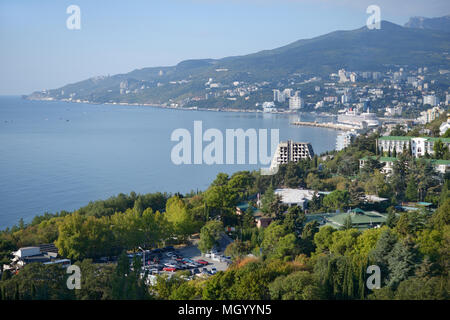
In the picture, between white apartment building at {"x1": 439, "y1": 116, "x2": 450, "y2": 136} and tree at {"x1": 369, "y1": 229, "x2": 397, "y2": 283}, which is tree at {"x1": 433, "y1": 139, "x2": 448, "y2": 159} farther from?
tree at {"x1": 369, "y1": 229, "x2": 397, "y2": 283}

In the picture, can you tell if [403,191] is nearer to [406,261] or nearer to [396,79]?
[406,261]

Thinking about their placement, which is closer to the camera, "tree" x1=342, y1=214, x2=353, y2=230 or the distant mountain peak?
"tree" x1=342, y1=214, x2=353, y2=230

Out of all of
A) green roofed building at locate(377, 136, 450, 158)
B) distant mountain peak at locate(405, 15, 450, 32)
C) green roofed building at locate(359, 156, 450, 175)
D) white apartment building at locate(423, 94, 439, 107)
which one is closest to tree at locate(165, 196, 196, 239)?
green roofed building at locate(359, 156, 450, 175)

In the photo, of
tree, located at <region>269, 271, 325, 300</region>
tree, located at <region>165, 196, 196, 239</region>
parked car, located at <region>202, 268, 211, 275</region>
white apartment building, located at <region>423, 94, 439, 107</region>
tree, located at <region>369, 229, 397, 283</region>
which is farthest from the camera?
white apartment building, located at <region>423, 94, 439, 107</region>

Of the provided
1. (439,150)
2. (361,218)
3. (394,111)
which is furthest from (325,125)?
(361,218)

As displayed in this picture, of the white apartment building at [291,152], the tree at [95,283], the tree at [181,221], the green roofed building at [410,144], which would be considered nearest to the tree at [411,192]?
the green roofed building at [410,144]

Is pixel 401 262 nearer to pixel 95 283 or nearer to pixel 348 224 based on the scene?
pixel 348 224

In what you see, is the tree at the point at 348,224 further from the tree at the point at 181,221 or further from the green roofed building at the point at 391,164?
the green roofed building at the point at 391,164
